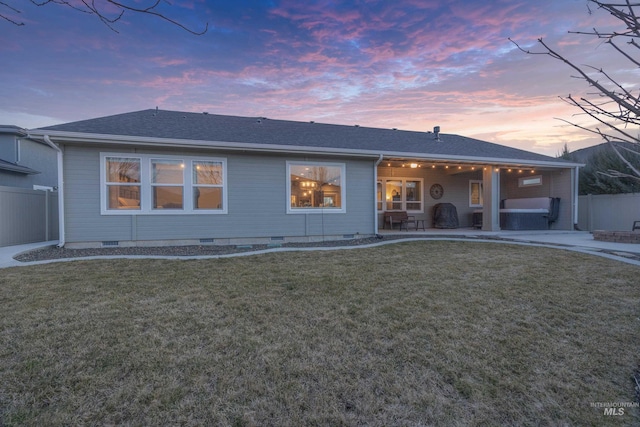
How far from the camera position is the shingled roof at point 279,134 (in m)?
7.92

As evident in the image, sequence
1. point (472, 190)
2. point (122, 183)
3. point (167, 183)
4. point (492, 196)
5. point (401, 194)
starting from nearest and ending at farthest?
point (122, 183)
point (167, 183)
point (492, 196)
point (401, 194)
point (472, 190)

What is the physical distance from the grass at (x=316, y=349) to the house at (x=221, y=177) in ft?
10.1

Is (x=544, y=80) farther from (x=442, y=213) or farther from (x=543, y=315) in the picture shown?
(x=442, y=213)

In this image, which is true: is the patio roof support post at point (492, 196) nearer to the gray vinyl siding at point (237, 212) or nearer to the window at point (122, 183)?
the gray vinyl siding at point (237, 212)

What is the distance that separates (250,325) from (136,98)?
1087cm

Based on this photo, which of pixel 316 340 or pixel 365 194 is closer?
pixel 316 340

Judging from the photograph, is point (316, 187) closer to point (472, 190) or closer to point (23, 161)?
point (472, 190)

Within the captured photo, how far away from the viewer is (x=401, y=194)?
13680 millimetres

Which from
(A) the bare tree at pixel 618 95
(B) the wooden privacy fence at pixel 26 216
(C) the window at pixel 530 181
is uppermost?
(C) the window at pixel 530 181

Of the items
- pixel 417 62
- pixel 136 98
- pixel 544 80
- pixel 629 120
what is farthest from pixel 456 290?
pixel 136 98

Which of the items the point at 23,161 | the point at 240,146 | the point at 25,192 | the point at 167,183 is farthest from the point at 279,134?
the point at 23,161

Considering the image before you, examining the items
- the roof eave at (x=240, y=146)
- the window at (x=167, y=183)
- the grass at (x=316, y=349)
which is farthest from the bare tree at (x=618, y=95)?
the window at (x=167, y=183)

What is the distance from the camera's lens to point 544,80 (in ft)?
9.45

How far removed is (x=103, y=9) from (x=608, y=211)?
16345 millimetres
